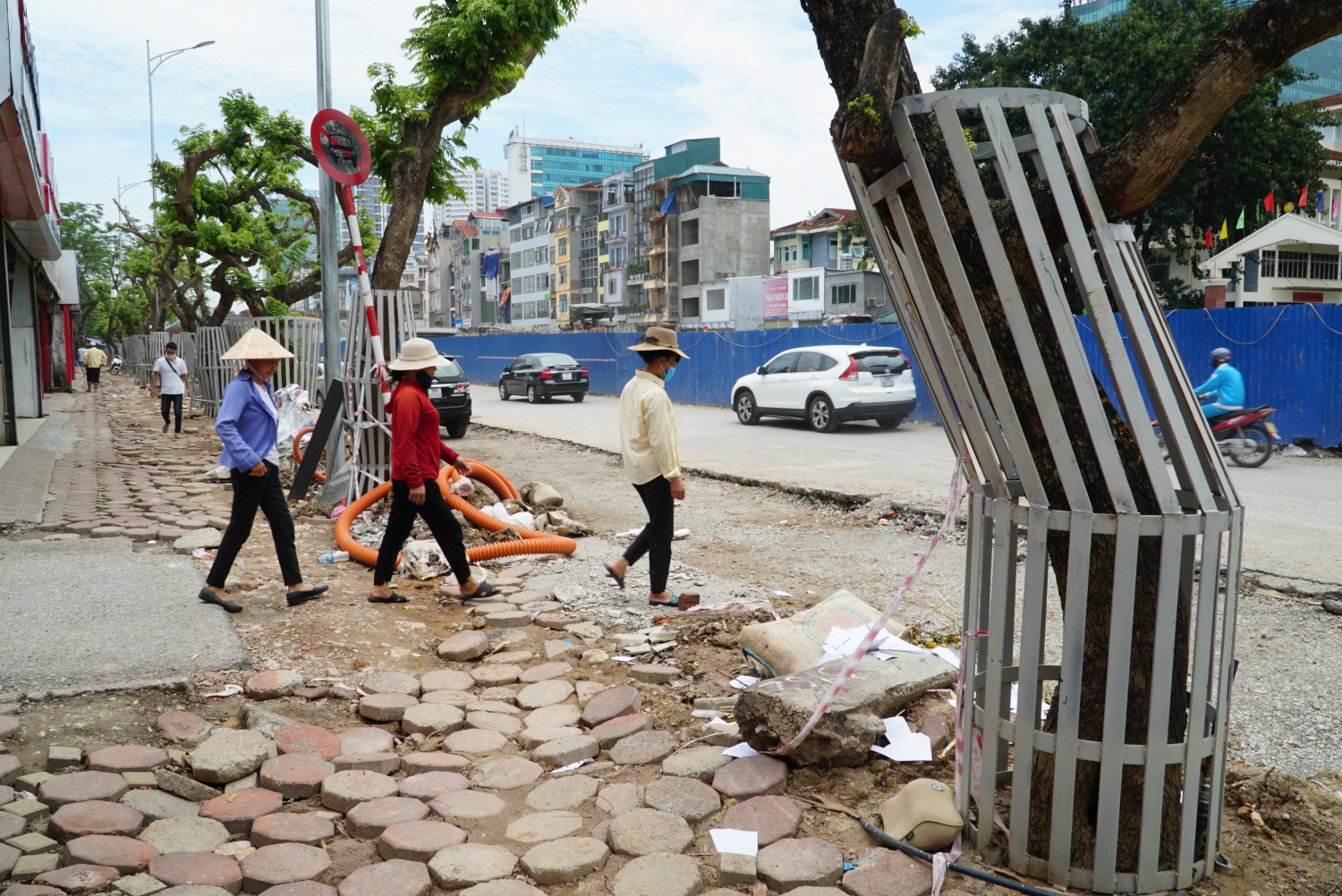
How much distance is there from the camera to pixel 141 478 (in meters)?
12.1

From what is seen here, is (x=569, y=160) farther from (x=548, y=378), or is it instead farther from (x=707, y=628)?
(x=707, y=628)

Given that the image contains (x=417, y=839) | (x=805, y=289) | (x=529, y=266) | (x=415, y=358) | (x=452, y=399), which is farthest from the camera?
(x=529, y=266)

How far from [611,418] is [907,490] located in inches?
475

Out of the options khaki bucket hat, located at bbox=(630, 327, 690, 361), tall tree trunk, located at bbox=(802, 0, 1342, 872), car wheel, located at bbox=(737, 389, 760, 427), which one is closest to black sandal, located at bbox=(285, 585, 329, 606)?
khaki bucket hat, located at bbox=(630, 327, 690, 361)

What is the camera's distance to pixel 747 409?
19.6 meters

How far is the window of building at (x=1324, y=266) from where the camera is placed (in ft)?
123

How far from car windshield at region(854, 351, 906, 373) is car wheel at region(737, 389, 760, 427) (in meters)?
2.64

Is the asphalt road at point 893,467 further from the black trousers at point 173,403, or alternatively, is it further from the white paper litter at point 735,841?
the black trousers at point 173,403

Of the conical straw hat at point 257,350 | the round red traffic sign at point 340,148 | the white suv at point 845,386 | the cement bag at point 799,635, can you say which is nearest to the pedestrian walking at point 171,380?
the white suv at point 845,386

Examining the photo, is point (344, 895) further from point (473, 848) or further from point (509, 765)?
point (509, 765)

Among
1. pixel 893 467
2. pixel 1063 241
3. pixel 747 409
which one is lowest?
pixel 893 467

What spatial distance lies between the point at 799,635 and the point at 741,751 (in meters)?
0.79

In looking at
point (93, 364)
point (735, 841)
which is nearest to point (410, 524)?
point (735, 841)

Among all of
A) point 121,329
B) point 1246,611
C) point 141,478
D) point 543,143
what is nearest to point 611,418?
point 141,478
